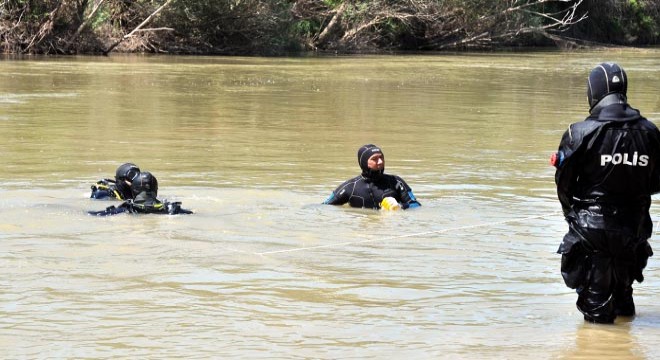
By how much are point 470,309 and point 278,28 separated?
138 ft

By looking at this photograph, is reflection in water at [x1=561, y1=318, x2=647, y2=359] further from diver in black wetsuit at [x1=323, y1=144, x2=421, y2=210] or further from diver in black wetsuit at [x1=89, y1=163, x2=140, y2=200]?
diver in black wetsuit at [x1=89, y1=163, x2=140, y2=200]

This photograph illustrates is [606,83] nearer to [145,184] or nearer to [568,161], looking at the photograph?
[568,161]

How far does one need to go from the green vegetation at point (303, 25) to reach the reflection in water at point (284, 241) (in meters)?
21.3

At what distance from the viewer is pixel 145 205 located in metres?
10.8

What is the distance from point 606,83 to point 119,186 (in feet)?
20.6

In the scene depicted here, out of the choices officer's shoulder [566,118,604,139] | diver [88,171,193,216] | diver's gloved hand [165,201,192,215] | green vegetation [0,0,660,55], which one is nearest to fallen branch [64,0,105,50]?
green vegetation [0,0,660,55]

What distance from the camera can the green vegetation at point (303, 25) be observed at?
43.9 meters

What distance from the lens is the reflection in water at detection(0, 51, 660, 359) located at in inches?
263

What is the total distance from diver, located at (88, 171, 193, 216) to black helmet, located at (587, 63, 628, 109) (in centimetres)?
520

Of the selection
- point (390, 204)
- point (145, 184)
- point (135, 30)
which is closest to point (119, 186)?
point (145, 184)

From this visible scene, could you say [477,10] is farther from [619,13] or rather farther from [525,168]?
[525,168]

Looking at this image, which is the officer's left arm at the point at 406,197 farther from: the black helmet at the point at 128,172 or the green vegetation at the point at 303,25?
the green vegetation at the point at 303,25

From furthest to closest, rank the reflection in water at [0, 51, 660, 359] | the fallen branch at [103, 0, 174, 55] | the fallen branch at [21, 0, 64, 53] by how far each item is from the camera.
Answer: the fallen branch at [103, 0, 174, 55]
the fallen branch at [21, 0, 64, 53]
the reflection in water at [0, 51, 660, 359]

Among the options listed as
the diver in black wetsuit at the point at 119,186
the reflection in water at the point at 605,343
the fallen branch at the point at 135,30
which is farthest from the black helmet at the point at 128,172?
the fallen branch at the point at 135,30
